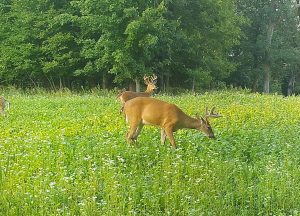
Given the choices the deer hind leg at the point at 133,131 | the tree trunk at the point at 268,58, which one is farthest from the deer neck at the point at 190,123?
the tree trunk at the point at 268,58

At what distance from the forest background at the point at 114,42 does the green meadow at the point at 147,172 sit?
1519 centimetres

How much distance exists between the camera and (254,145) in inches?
343

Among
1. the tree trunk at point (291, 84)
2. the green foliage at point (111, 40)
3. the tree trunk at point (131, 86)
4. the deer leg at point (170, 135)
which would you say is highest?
the green foliage at point (111, 40)

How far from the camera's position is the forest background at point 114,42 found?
84.0 feet

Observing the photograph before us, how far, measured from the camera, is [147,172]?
260 inches

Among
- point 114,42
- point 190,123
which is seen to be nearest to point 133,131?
point 190,123

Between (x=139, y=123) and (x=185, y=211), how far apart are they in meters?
4.01

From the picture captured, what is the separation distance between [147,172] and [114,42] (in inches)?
774

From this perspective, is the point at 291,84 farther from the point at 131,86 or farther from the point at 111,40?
the point at 111,40

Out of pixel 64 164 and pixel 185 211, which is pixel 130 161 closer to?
pixel 64 164

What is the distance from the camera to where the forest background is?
25594 mm

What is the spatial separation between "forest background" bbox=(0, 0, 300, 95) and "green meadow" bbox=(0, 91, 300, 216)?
49.8ft

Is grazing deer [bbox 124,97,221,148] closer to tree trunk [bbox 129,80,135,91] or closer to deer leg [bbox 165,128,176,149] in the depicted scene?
deer leg [bbox 165,128,176,149]

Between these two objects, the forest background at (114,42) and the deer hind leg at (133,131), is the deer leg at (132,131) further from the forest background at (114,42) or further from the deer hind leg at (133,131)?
the forest background at (114,42)
